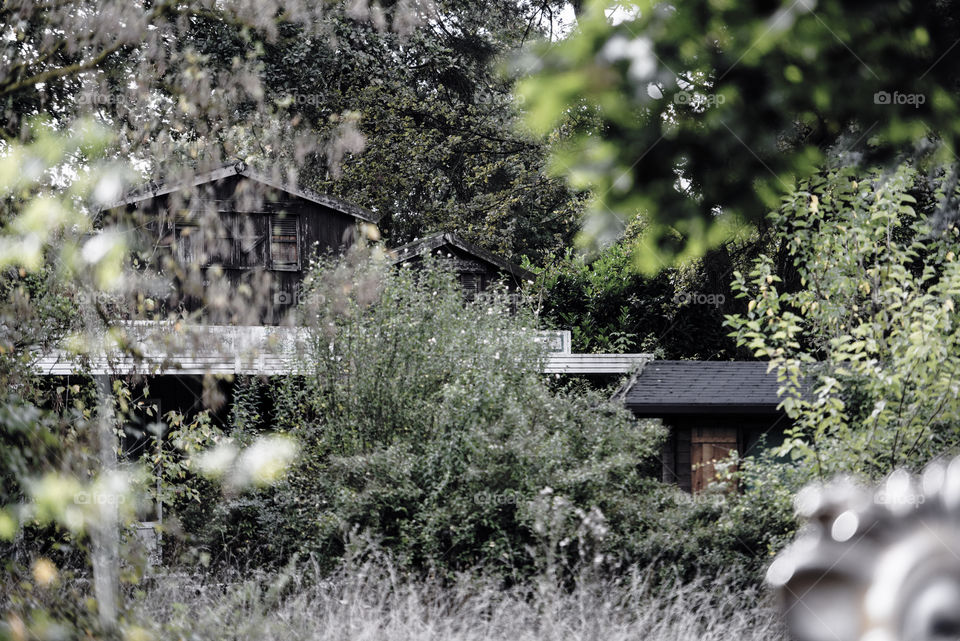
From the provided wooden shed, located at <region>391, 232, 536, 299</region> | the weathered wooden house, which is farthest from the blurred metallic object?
wooden shed, located at <region>391, 232, 536, 299</region>

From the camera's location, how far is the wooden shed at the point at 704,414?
14.6 m

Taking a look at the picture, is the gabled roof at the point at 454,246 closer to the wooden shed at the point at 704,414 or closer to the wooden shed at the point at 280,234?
the wooden shed at the point at 280,234

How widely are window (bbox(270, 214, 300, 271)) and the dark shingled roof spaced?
284 inches

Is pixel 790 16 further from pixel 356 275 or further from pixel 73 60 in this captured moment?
pixel 356 275


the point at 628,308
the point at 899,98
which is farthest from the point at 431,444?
the point at 628,308

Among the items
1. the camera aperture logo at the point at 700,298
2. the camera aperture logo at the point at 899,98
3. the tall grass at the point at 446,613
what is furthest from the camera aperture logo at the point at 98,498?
the camera aperture logo at the point at 700,298

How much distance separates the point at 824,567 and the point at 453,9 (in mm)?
19135

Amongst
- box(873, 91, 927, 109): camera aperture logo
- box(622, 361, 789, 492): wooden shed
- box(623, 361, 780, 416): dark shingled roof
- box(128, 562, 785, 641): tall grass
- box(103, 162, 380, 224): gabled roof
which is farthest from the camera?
box(103, 162, 380, 224): gabled roof

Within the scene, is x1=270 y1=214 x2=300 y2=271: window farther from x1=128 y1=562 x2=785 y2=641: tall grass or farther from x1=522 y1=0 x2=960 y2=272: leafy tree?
x1=522 y1=0 x2=960 y2=272: leafy tree

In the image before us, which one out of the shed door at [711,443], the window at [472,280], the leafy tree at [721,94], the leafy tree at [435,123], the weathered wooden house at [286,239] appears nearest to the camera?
the leafy tree at [721,94]

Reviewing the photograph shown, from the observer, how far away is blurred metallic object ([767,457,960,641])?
6566 millimetres

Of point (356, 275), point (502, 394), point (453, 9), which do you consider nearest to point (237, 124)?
point (356, 275)

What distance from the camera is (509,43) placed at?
954 inches

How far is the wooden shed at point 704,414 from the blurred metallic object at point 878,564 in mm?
6444
